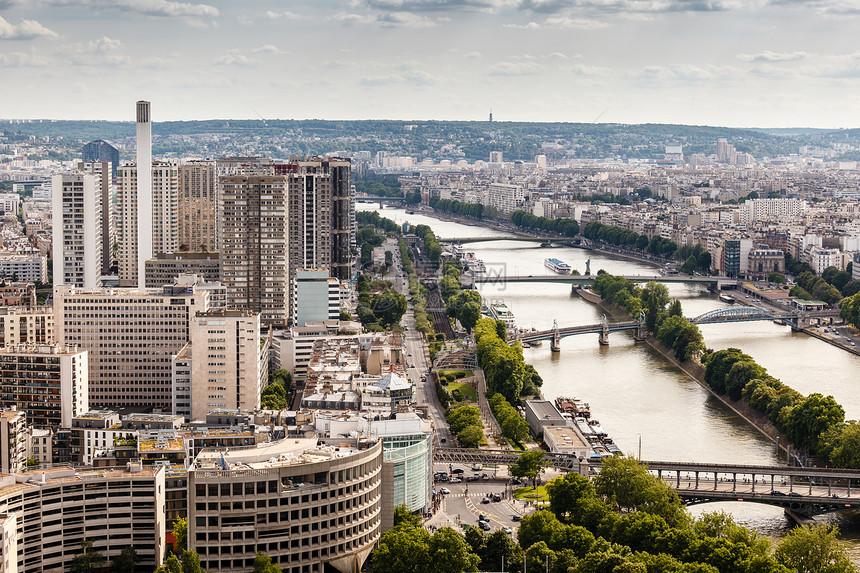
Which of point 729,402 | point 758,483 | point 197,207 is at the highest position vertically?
point 197,207

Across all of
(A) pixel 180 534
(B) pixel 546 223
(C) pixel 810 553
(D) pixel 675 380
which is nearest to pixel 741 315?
(D) pixel 675 380

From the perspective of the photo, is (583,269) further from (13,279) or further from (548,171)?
(548,171)

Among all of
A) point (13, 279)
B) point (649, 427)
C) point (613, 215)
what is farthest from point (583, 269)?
point (649, 427)

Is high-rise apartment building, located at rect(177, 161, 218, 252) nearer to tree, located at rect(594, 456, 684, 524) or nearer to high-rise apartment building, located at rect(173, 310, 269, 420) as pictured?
high-rise apartment building, located at rect(173, 310, 269, 420)

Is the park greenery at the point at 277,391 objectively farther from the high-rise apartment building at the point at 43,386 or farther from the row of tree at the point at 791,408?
the row of tree at the point at 791,408

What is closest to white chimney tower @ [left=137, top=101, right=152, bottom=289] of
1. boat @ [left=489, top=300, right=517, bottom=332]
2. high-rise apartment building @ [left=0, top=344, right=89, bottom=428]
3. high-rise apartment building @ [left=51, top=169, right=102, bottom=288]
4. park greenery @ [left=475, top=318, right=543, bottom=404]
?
high-rise apartment building @ [left=51, top=169, right=102, bottom=288]

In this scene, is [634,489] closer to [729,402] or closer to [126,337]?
[729,402]
